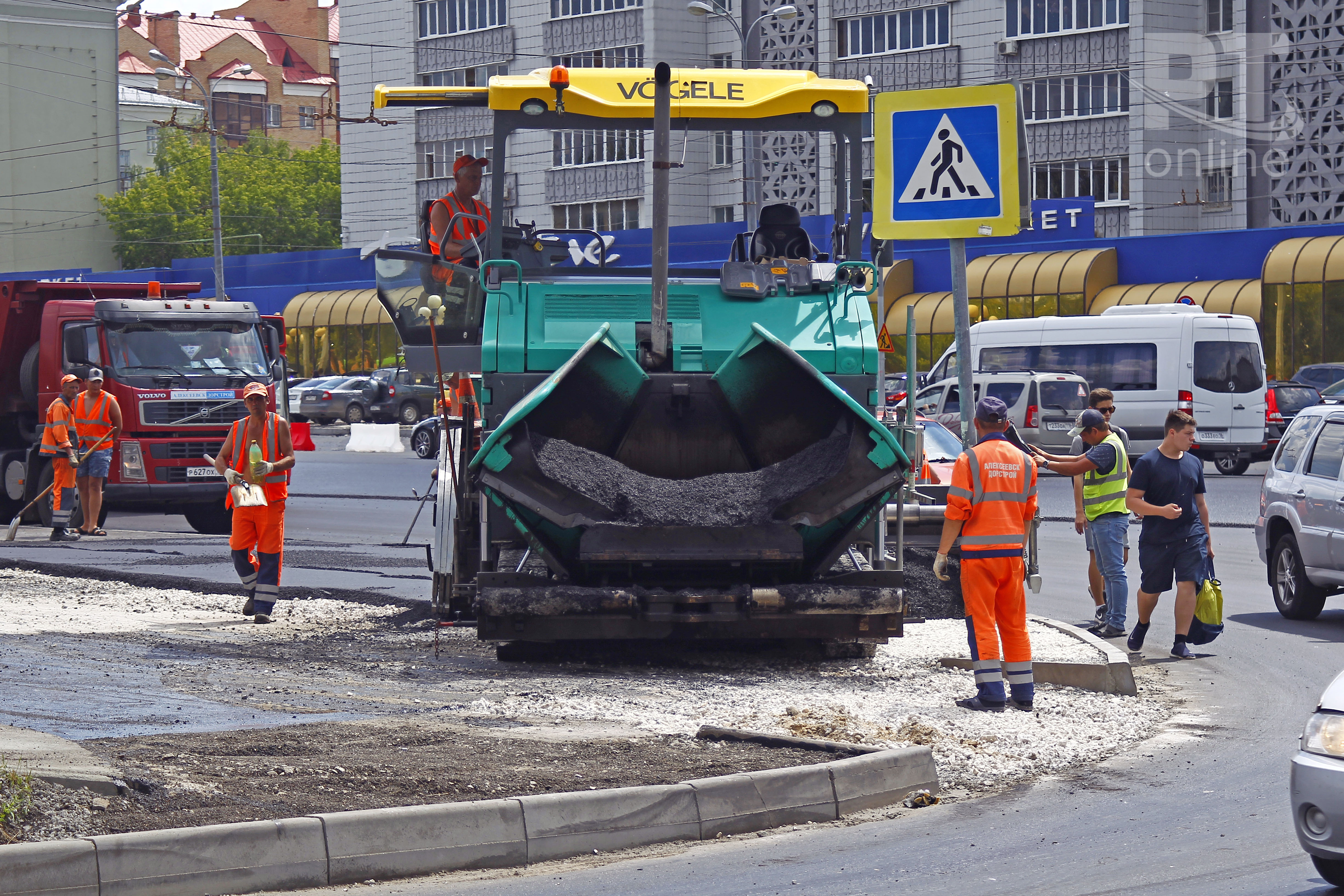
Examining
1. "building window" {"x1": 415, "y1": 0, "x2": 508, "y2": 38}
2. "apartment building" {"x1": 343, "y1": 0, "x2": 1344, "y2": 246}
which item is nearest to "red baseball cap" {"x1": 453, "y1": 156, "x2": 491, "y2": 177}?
"apartment building" {"x1": 343, "y1": 0, "x2": 1344, "y2": 246}

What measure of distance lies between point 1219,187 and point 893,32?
10.8 m

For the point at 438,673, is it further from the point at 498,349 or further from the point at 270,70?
the point at 270,70

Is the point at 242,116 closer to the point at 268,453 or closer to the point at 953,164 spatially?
the point at 268,453

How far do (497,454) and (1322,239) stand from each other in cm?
3330

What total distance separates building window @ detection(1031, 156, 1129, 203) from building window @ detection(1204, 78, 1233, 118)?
100 inches

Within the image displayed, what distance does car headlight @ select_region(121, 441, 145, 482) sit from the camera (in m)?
19.7

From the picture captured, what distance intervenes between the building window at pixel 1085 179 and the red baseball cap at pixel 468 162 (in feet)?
126

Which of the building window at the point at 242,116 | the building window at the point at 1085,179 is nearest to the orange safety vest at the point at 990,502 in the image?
the building window at the point at 1085,179

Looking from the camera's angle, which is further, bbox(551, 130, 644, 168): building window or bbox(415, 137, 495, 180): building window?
bbox(551, 130, 644, 168): building window

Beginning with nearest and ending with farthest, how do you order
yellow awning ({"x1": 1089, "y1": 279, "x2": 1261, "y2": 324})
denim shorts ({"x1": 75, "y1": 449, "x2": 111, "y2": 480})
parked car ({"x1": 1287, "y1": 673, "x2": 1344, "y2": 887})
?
parked car ({"x1": 1287, "y1": 673, "x2": 1344, "y2": 887}) < denim shorts ({"x1": 75, "y1": 449, "x2": 111, "y2": 480}) < yellow awning ({"x1": 1089, "y1": 279, "x2": 1261, "y2": 324})

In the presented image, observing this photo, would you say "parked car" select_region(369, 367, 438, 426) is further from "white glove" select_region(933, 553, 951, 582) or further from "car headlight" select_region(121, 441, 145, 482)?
"white glove" select_region(933, 553, 951, 582)

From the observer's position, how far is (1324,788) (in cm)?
525

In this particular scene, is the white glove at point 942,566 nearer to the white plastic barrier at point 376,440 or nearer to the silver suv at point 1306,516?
the silver suv at point 1306,516

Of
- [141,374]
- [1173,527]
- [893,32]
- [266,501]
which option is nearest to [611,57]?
[893,32]
